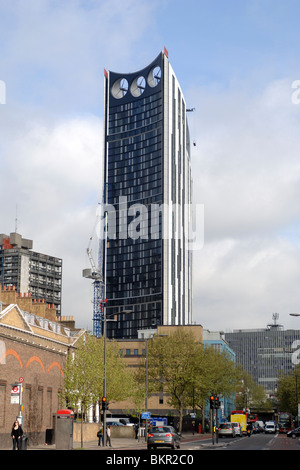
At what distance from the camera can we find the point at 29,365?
5647cm

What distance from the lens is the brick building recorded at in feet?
169

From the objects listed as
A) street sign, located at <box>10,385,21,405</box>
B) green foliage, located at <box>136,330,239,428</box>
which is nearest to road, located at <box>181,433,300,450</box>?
street sign, located at <box>10,385,21,405</box>

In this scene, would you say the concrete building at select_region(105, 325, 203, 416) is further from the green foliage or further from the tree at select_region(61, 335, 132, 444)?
the tree at select_region(61, 335, 132, 444)

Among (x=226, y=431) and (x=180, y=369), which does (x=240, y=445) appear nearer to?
(x=226, y=431)

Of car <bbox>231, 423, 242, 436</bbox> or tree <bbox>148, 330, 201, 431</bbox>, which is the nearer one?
car <bbox>231, 423, 242, 436</bbox>

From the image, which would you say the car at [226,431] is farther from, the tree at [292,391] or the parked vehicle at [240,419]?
the tree at [292,391]

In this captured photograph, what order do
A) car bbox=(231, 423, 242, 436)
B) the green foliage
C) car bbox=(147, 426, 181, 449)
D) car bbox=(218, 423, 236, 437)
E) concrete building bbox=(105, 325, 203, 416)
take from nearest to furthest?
car bbox=(147, 426, 181, 449) < car bbox=(218, 423, 236, 437) < car bbox=(231, 423, 242, 436) < the green foliage < concrete building bbox=(105, 325, 203, 416)

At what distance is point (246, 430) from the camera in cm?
10250

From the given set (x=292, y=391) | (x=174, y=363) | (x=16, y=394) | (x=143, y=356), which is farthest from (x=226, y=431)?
(x=292, y=391)

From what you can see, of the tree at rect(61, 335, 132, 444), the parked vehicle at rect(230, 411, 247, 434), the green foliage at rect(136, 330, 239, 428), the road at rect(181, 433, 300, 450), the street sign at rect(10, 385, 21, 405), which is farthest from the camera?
the parked vehicle at rect(230, 411, 247, 434)

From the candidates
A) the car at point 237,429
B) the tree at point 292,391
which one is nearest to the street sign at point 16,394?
the car at point 237,429

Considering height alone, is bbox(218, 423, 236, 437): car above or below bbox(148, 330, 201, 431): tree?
below

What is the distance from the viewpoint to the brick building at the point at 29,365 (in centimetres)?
5141

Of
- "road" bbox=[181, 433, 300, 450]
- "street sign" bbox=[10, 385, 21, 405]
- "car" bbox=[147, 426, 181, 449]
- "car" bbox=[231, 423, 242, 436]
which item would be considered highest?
"street sign" bbox=[10, 385, 21, 405]
